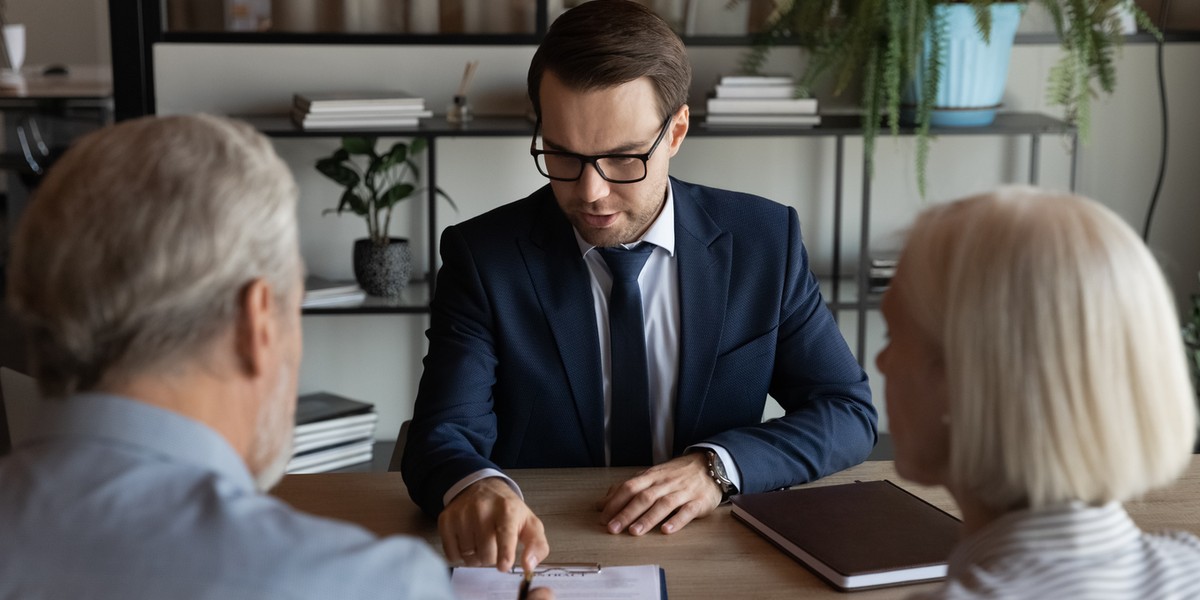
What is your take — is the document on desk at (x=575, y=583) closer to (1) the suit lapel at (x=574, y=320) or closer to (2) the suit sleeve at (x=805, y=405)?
(2) the suit sleeve at (x=805, y=405)

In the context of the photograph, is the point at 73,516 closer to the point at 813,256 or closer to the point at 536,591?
the point at 536,591

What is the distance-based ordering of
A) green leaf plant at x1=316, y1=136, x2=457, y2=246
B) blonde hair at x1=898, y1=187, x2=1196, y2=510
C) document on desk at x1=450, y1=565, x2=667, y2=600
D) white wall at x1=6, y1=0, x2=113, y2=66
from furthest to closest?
white wall at x1=6, y1=0, x2=113, y2=66
green leaf plant at x1=316, y1=136, x2=457, y2=246
document on desk at x1=450, y1=565, x2=667, y2=600
blonde hair at x1=898, y1=187, x2=1196, y2=510

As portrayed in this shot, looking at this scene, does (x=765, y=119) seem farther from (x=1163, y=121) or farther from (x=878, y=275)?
(x=1163, y=121)

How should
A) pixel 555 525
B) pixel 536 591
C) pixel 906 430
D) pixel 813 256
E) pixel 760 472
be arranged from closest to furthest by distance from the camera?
pixel 906 430, pixel 536 591, pixel 555 525, pixel 760 472, pixel 813 256

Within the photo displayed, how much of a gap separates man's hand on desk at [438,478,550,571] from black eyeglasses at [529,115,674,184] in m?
0.55

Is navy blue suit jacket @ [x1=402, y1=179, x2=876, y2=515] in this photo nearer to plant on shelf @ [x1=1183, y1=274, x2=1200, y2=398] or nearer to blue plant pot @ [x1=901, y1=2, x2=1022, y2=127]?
blue plant pot @ [x1=901, y1=2, x2=1022, y2=127]

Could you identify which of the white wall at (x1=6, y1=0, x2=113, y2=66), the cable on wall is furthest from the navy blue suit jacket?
the white wall at (x1=6, y1=0, x2=113, y2=66)

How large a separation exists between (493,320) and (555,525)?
0.46 metres

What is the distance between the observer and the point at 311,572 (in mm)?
850

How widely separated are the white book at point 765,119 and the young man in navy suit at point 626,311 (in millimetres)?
1143

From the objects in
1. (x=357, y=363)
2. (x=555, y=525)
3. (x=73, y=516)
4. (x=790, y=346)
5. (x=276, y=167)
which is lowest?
(x=357, y=363)

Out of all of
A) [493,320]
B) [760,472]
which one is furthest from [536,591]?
[493,320]

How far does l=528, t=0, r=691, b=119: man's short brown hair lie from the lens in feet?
6.24

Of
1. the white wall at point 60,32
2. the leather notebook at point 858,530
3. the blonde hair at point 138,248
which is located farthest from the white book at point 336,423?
the white wall at point 60,32
